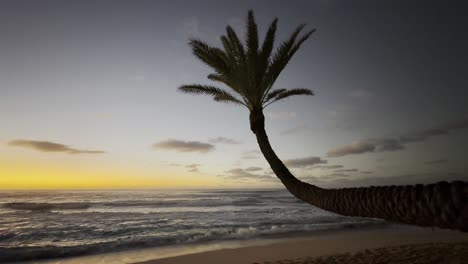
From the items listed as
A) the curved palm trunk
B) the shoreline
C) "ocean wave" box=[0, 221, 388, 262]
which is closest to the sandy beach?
the shoreline

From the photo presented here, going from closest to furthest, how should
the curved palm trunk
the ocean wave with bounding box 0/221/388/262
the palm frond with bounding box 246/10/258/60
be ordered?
the curved palm trunk
the palm frond with bounding box 246/10/258/60
the ocean wave with bounding box 0/221/388/262

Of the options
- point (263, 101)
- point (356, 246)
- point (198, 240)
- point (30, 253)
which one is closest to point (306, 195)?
point (263, 101)

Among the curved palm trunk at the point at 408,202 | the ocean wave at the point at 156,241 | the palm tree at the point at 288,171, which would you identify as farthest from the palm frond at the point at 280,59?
the ocean wave at the point at 156,241

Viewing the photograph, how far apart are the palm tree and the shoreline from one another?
4813mm

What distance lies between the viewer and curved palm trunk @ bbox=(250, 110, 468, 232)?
3.62m

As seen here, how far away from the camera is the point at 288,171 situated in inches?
385

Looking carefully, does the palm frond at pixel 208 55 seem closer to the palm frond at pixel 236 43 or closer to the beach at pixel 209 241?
the palm frond at pixel 236 43

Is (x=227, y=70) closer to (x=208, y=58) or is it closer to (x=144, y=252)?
(x=208, y=58)

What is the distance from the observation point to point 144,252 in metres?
13.4

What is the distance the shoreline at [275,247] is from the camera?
12.2 metres

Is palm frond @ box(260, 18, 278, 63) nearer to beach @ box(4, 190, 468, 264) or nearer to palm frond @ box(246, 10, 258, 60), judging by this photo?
palm frond @ box(246, 10, 258, 60)

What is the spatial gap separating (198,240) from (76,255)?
5734mm

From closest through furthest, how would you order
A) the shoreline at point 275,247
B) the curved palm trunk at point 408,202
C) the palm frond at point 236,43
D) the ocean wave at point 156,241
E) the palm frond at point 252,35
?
1. the curved palm trunk at point 408,202
2. the palm frond at point 252,35
3. the palm frond at point 236,43
4. the shoreline at point 275,247
5. the ocean wave at point 156,241

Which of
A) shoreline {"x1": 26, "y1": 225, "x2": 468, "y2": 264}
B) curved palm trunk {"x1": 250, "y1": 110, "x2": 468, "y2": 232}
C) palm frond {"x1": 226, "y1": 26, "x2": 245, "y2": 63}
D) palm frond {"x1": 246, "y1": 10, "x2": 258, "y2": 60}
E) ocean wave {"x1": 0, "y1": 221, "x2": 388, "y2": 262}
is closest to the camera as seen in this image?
curved palm trunk {"x1": 250, "y1": 110, "x2": 468, "y2": 232}
